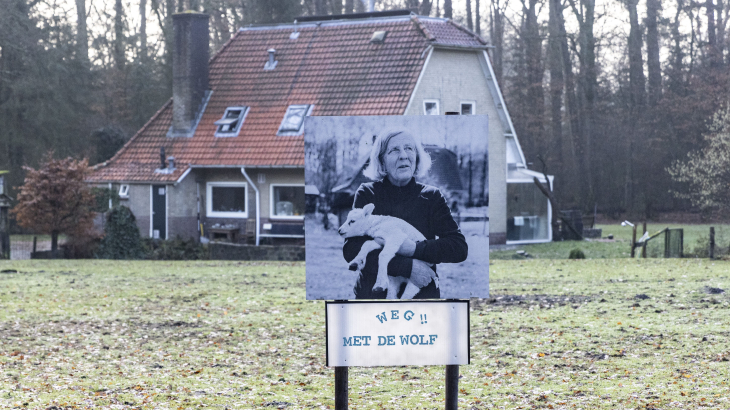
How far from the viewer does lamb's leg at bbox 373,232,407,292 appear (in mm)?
6500

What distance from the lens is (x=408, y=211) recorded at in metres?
6.52

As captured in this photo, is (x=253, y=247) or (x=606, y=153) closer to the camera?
(x=253, y=247)

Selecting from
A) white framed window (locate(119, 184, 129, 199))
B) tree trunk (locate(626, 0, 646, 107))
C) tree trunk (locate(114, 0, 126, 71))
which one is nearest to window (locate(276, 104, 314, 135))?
white framed window (locate(119, 184, 129, 199))

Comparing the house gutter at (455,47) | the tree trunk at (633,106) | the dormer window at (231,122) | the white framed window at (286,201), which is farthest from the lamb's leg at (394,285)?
the tree trunk at (633,106)

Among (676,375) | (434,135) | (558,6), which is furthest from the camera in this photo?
(558,6)

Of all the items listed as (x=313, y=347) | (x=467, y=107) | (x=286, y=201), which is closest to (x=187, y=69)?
(x=286, y=201)

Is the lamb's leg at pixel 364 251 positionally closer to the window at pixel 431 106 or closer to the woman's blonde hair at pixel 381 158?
the woman's blonde hair at pixel 381 158

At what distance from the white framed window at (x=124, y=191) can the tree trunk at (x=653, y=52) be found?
32004 millimetres

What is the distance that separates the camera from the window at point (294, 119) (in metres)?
29.1

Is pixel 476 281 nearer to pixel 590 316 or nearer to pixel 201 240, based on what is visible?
pixel 590 316

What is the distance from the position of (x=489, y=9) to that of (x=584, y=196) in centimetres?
1261

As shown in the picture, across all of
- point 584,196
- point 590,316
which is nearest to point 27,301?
point 590,316

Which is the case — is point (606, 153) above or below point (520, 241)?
above

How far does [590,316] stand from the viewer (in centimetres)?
1332
